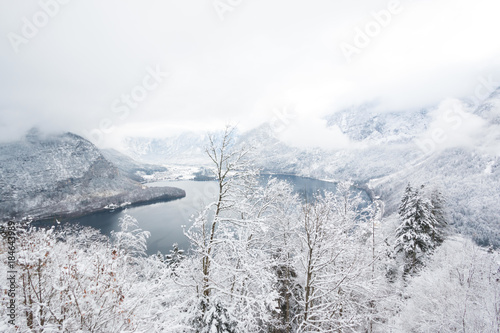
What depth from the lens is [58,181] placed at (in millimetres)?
107688

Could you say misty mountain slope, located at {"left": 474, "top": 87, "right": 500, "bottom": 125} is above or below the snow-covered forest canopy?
above

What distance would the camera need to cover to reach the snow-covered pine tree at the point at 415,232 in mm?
17969

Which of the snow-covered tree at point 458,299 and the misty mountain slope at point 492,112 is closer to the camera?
the snow-covered tree at point 458,299

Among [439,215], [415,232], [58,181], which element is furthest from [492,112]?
[58,181]

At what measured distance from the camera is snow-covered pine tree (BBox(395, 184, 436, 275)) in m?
18.0

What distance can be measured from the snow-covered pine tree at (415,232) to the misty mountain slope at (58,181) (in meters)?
111

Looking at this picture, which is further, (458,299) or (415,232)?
(415,232)

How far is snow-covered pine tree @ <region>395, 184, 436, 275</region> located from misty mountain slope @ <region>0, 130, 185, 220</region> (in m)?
111

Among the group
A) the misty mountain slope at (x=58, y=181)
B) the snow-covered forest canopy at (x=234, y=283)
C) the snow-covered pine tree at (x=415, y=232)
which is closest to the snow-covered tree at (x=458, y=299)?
the snow-covered forest canopy at (x=234, y=283)

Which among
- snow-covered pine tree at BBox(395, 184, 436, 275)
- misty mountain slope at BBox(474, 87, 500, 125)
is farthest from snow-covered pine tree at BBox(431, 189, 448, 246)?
misty mountain slope at BBox(474, 87, 500, 125)

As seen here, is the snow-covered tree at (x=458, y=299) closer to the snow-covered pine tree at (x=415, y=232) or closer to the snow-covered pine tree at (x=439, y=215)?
the snow-covered pine tree at (x=415, y=232)

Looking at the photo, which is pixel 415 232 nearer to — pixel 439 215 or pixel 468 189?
pixel 439 215

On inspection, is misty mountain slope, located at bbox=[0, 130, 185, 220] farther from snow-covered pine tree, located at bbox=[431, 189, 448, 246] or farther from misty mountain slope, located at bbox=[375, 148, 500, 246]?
misty mountain slope, located at bbox=[375, 148, 500, 246]

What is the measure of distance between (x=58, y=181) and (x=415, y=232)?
6049 inches
